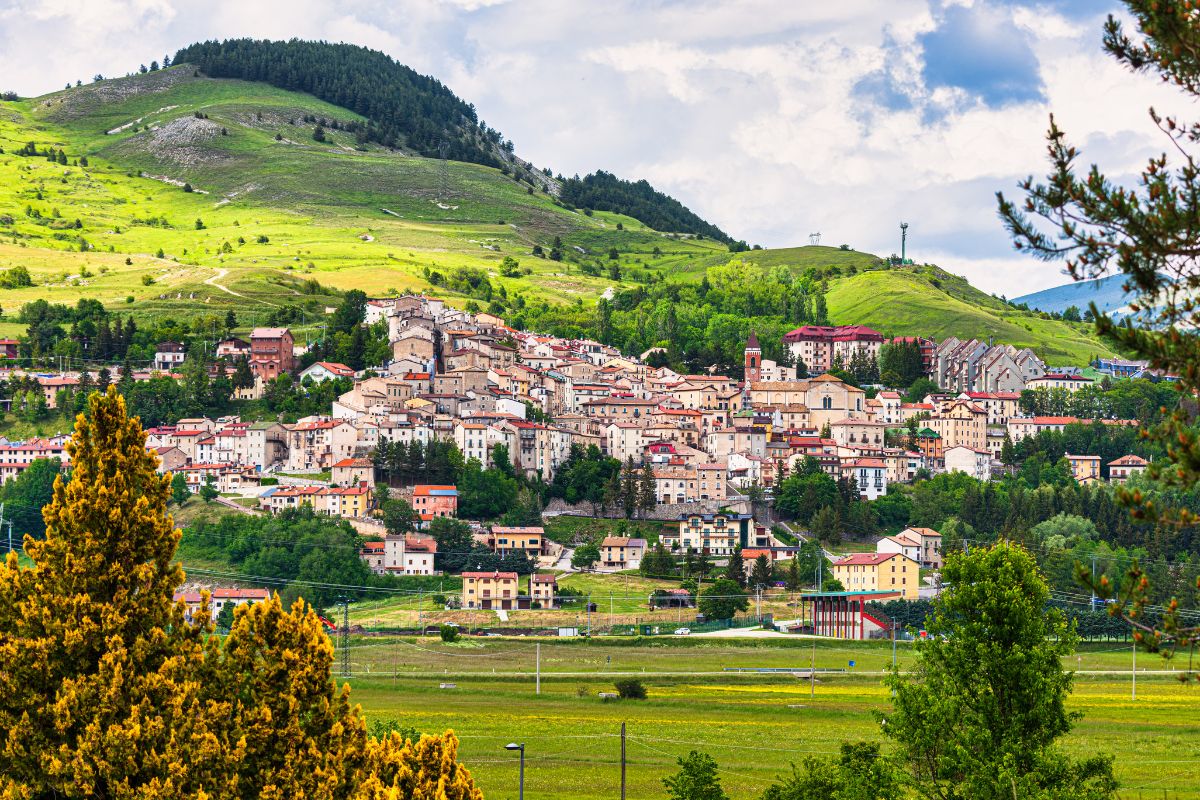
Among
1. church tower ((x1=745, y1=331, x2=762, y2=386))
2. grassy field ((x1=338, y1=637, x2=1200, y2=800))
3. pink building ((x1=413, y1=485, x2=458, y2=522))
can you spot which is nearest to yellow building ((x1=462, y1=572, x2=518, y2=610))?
grassy field ((x1=338, y1=637, x2=1200, y2=800))

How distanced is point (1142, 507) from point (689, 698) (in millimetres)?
52179

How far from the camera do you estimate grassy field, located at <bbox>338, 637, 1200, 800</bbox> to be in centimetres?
4716

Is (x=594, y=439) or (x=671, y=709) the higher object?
(x=594, y=439)

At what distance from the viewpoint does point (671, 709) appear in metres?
60.6

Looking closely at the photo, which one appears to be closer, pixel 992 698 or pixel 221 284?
pixel 992 698

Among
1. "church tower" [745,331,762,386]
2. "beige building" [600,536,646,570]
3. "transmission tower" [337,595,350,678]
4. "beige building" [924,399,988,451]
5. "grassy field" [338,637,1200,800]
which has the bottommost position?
"grassy field" [338,637,1200,800]

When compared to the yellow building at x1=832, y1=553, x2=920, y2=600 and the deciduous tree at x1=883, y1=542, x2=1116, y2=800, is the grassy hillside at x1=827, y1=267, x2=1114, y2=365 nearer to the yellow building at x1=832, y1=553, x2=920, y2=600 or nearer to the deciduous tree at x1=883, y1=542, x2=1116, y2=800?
the yellow building at x1=832, y1=553, x2=920, y2=600

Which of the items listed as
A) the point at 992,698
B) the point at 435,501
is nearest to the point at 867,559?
the point at 435,501

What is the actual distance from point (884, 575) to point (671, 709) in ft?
134

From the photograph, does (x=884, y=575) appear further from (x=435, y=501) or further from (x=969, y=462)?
(x=969, y=462)

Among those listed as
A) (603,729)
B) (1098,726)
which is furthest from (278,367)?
(1098,726)

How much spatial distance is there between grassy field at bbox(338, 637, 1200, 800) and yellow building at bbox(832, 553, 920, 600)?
1440 cm

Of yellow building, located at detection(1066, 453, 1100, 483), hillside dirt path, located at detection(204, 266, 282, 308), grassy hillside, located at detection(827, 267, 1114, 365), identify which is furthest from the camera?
grassy hillside, located at detection(827, 267, 1114, 365)

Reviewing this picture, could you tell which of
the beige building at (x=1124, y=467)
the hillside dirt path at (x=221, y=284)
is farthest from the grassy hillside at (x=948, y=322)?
the hillside dirt path at (x=221, y=284)
